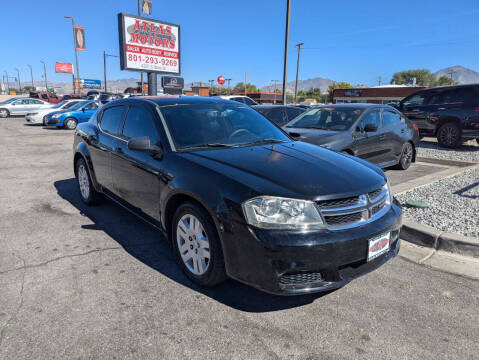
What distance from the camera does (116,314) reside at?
8.48ft

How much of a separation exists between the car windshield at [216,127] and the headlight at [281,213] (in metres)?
1.12

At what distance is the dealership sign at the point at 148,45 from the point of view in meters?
15.8

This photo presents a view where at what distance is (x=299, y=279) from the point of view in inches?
95.0

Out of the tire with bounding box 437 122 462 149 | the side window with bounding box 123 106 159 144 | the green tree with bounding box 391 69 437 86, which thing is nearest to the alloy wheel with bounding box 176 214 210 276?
the side window with bounding box 123 106 159 144

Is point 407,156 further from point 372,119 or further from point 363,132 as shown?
point 363,132

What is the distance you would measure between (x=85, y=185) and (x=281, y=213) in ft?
12.5

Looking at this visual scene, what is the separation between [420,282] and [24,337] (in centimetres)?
318

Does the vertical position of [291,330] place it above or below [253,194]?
below

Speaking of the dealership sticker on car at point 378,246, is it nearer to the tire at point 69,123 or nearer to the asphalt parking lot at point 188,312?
the asphalt parking lot at point 188,312

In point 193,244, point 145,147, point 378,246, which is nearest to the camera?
point 378,246

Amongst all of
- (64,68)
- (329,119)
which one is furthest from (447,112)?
(64,68)

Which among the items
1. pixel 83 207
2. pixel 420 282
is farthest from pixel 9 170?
pixel 420 282

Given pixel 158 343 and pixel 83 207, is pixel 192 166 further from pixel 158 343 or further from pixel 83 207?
pixel 83 207

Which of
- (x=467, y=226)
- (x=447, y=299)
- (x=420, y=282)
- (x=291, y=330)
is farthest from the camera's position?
(x=467, y=226)
